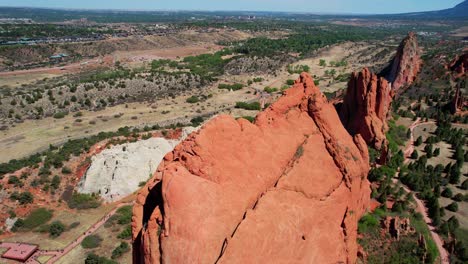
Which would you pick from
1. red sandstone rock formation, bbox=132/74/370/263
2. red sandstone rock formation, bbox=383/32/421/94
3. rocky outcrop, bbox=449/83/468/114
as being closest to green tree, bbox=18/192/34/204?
red sandstone rock formation, bbox=132/74/370/263

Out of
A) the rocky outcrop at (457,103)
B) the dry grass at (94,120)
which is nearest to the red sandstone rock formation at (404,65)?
the rocky outcrop at (457,103)

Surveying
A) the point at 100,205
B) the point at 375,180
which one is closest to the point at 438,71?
the point at 375,180

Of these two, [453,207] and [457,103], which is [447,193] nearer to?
[453,207]

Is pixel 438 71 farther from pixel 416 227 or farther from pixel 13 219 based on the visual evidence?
pixel 13 219

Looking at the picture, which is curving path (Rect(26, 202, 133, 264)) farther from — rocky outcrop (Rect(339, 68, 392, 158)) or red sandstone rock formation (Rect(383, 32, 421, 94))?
red sandstone rock formation (Rect(383, 32, 421, 94))

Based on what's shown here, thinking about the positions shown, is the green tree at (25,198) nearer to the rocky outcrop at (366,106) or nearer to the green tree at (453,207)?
the rocky outcrop at (366,106)
